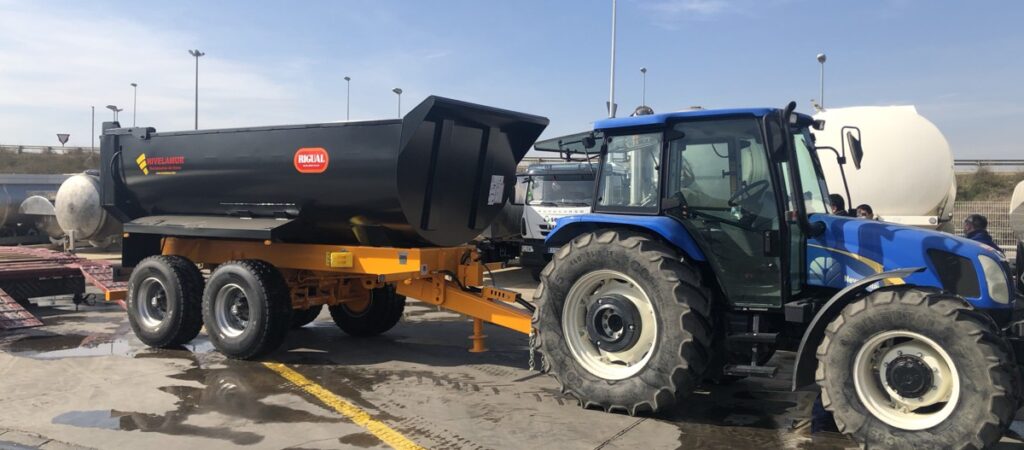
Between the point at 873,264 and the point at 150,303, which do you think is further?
the point at 150,303

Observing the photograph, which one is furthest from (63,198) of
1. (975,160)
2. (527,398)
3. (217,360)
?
(975,160)

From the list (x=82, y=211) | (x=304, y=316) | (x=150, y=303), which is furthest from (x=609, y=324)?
(x=82, y=211)

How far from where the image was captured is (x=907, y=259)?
4.84 m

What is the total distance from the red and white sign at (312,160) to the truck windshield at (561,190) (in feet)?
21.2

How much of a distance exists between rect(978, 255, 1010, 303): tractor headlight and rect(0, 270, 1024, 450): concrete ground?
3.43ft

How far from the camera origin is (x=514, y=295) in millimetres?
7363

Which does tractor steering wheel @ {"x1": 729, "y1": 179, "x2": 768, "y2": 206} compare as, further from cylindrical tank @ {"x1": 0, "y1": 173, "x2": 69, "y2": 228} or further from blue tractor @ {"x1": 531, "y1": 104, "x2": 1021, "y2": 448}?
cylindrical tank @ {"x1": 0, "y1": 173, "x2": 69, "y2": 228}

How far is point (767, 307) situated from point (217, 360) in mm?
5565

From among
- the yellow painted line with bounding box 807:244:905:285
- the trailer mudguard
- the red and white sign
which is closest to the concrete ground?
the yellow painted line with bounding box 807:244:905:285

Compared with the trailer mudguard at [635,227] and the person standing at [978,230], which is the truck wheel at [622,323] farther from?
the person standing at [978,230]

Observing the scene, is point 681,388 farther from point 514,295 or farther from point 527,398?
point 514,295

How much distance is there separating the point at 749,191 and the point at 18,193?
23808mm

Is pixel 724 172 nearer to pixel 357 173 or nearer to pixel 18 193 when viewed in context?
pixel 357 173

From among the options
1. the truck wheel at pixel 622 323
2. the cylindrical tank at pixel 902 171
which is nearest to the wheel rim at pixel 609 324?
the truck wheel at pixel 622 323
